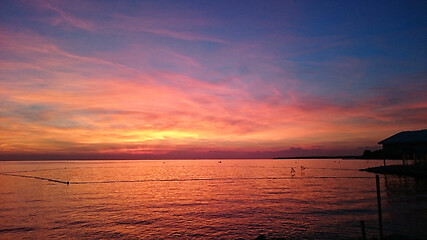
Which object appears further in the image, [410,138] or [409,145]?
[410,138]

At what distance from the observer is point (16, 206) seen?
48.5 meters

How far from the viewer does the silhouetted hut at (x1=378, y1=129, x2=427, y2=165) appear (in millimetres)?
74812

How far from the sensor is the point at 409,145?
7750cm

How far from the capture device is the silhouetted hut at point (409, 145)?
245 feet

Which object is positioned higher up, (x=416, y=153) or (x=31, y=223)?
(x=416, y=153)

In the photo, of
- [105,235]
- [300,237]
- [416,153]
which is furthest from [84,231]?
[416,153]

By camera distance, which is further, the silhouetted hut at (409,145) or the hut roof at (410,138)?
the hut roof at (410,138)

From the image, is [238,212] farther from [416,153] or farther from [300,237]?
[416,153]

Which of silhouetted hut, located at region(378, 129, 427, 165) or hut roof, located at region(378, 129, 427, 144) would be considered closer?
silhouetted hut, located at region(378, 129, 427, 165)

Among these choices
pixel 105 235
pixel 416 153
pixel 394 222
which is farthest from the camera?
pixel 416 153

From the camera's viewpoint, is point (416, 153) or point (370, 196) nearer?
point (370, 196)

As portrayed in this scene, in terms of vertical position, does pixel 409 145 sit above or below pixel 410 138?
below

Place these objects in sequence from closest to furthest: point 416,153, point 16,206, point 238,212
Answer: point 238,212 → point 16,206 → point 416,153

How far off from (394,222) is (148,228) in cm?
2845
